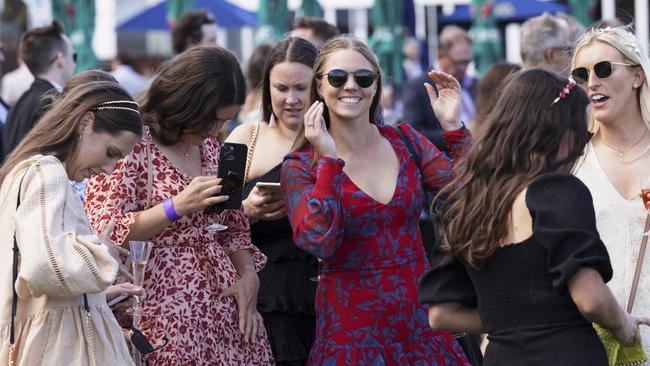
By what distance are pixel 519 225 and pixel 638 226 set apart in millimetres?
892

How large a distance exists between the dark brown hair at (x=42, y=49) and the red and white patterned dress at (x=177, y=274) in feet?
12.2

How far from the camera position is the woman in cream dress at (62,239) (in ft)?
13.1

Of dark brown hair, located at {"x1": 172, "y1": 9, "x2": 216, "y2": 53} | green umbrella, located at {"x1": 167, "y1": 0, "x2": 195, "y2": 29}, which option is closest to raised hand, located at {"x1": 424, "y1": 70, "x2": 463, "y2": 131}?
dark brown hair, located at {"x1": 172, "y1": 9, "x2": 216, "y2": 53}

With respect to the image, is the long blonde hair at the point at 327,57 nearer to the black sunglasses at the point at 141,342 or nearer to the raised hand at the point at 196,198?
the raised hand at the point at 196,198

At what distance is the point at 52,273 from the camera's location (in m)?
3.97

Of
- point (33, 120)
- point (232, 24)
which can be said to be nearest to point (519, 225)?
point (33, 120)

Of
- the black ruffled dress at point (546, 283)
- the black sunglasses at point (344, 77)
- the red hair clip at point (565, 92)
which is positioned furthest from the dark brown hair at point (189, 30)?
the black ruffled dress at point (546, 283)

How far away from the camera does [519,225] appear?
3.69 metres

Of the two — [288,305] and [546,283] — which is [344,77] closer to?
[288,305]

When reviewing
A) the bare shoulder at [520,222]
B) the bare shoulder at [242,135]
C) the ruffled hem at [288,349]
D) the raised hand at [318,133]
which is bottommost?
the ruffled hem at [288,349]

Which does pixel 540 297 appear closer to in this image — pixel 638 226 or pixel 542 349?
pixel 542 349

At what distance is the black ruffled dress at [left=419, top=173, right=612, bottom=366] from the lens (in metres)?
3.56

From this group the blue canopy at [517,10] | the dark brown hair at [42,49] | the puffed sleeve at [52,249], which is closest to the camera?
the puffed sleeve at [52,249]

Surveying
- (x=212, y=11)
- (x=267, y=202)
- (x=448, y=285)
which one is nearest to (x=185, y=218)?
(x=267, y=202)
